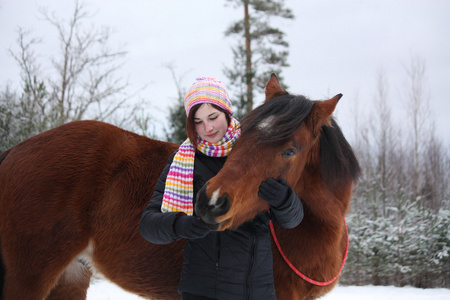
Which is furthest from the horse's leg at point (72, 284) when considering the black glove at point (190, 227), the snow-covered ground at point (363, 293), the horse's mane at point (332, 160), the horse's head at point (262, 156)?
the snow-covered ground at point (363, 293)

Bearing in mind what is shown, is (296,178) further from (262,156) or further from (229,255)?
(229,255)

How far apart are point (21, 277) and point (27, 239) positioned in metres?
0.27

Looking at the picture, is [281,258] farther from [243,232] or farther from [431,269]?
[431,269]

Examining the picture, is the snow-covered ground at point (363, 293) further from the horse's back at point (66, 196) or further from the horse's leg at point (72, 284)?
the horse's back at point (66, 196)

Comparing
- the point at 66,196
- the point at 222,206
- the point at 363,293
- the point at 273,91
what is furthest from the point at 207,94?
the point at 363,293

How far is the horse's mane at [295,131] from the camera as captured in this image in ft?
6.16

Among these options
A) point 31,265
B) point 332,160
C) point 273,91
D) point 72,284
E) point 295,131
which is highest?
point 273,91

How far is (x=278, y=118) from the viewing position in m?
1.93

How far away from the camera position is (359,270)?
8.92m

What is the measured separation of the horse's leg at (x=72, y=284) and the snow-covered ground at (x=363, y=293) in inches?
149

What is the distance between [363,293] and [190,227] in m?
7.45

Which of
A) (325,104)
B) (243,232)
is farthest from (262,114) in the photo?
(243,232)

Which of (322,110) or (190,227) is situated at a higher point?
(322,110)

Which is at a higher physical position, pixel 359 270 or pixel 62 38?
pixel 62 38
